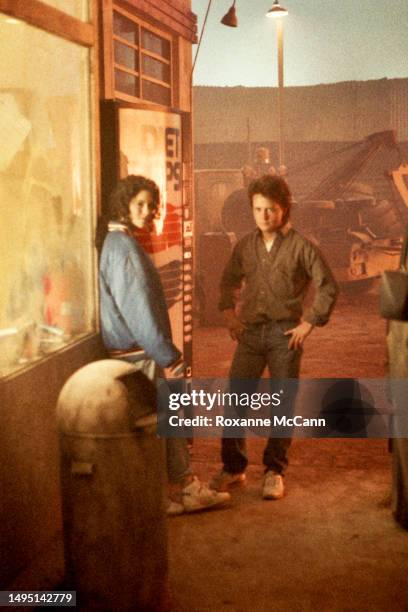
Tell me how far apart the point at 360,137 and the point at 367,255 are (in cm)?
1510

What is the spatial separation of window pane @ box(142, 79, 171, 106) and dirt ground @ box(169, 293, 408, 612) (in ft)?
9.12

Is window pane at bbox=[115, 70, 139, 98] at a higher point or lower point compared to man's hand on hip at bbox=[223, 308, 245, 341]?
higher

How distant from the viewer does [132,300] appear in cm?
502

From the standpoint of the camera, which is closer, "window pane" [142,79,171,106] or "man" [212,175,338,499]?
"man" [212,175,338,499]

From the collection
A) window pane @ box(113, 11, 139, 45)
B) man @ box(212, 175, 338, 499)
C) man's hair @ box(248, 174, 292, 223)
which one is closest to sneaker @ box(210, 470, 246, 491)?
man @ box(212, 175, 338, 499)

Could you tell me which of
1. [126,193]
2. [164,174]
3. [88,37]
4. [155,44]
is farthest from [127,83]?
[126,193]

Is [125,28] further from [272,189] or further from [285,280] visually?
[285,280]

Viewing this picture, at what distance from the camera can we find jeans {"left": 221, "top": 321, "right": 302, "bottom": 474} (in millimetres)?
5496

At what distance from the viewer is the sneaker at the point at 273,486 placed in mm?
5496

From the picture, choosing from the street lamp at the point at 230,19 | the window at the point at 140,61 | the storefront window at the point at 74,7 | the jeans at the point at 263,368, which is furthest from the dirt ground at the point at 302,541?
the street lamp at the point at 230,19

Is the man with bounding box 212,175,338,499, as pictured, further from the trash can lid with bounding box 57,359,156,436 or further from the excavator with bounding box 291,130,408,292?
the excavator with bounding box 291,130,408,292

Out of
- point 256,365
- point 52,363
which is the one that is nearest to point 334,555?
point 256,365

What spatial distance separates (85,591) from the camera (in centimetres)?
382

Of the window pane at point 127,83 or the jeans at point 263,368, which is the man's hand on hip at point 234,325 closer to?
the jeans at point 263,368
